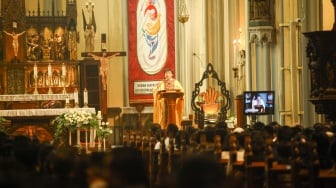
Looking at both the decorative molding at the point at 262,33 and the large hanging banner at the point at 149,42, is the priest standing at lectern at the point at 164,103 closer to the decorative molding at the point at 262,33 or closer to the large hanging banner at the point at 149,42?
the decorative molding at the point at 262,33

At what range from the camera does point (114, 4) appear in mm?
39969

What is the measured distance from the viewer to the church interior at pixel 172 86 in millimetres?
15539

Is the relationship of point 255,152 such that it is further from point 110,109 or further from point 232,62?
point 110,109

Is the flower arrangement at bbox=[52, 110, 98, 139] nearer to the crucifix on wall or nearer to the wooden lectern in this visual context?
the wooden lectern

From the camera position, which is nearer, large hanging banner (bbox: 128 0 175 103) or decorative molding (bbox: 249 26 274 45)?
decorative molding (bbox: 249 26 274 45)

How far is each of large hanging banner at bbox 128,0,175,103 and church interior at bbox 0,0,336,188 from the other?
4cm

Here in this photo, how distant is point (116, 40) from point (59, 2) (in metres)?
2.90

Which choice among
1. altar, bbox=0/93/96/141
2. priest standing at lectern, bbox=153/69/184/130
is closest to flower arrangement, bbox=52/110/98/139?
altar, bbox=0/93/96/141

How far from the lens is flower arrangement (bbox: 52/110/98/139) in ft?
91.1

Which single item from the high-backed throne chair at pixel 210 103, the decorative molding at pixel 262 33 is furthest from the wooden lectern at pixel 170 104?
the decorative molding at pixel 262 33

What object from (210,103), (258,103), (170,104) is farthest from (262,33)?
(210,103)

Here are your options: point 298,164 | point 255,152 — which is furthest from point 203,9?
point 298,164

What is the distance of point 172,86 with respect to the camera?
32.4 m

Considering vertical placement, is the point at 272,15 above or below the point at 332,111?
above
